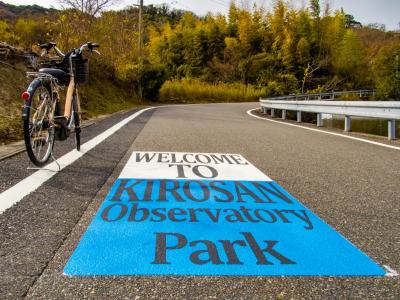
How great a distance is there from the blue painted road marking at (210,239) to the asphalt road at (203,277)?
9cm

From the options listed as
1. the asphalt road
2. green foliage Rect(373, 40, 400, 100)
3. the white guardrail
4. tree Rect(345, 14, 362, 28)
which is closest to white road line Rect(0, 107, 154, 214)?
the asphalt road

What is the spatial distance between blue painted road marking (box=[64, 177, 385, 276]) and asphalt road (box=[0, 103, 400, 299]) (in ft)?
0.29

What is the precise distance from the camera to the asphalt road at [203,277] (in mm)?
1913

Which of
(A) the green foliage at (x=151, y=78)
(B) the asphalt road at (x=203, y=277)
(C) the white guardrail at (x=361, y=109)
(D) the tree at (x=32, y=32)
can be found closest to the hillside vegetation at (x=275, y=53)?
(A) the green foliage at (x=151, y=78)

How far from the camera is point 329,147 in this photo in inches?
278

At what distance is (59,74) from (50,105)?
479 mm

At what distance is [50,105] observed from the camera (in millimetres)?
4566

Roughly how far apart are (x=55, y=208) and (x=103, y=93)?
57.5ft

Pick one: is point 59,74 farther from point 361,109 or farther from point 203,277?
point 361,109

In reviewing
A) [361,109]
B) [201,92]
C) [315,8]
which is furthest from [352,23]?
[361,109]

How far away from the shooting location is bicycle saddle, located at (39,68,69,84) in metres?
4.70

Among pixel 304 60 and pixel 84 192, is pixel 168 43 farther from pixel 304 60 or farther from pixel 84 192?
pixel 84 192

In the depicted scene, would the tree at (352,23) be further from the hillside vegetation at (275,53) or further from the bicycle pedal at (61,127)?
the bicycle pedal at (61,127)

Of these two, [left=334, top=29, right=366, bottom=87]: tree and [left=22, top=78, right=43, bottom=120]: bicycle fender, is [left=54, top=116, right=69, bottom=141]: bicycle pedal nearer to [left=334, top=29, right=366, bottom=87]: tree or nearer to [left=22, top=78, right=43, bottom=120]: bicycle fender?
[left=22, top=78, right=43, bottom=120]: bicycle fender
